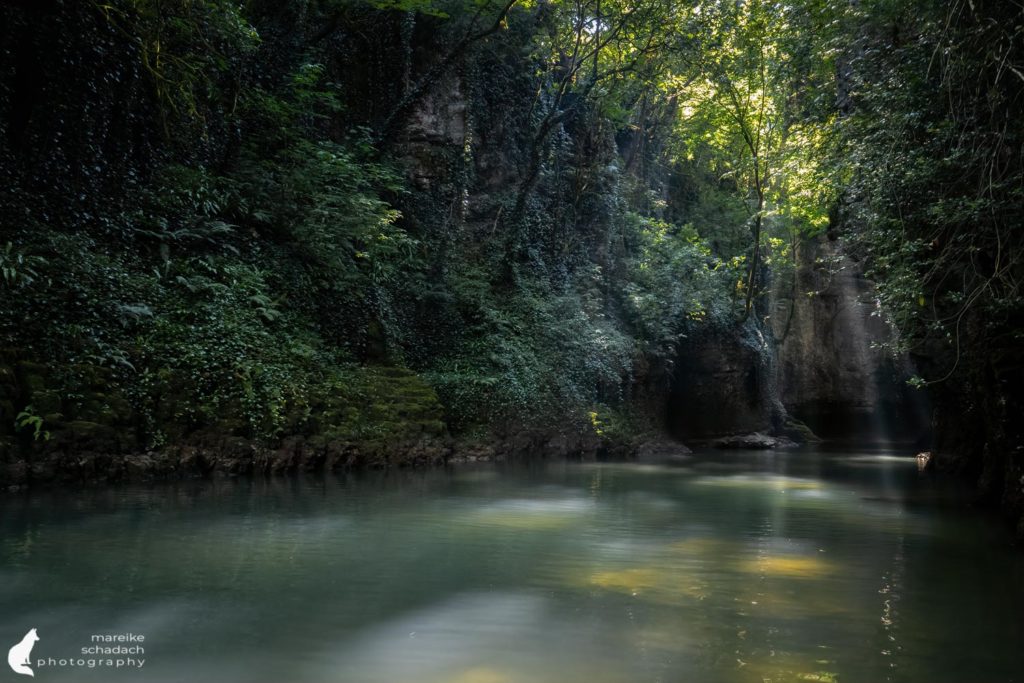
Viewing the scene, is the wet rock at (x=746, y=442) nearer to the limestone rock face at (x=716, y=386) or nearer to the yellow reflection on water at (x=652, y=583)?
the limestone rock face at (x=716, y=386)

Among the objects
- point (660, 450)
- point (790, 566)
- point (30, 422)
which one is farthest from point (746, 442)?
point (30, 422)

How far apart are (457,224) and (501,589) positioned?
16.9 m

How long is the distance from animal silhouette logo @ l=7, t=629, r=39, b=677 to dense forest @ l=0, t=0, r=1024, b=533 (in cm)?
634

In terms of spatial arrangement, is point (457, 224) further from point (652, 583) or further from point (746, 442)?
point (652, 583)

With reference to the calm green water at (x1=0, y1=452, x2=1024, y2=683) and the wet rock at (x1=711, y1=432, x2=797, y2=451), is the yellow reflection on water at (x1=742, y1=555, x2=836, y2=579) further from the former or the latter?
the wet rock at (x1=711, y1=432, x2=797, y2=451)

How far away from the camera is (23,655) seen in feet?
12.7

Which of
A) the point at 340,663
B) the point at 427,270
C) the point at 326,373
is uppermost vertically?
the point at 427,270

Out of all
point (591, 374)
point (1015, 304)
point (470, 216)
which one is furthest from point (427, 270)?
point (1015, 304)

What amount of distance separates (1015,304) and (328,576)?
26.5 feet

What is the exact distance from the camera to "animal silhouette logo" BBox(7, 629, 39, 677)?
3.68 meters

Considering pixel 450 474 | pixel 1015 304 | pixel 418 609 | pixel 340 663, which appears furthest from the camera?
pixel 450 474

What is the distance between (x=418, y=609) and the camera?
492 centimetres

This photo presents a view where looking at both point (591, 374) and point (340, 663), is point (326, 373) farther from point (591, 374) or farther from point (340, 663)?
point (340, 663)

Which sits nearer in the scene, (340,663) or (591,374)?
(340,663)
